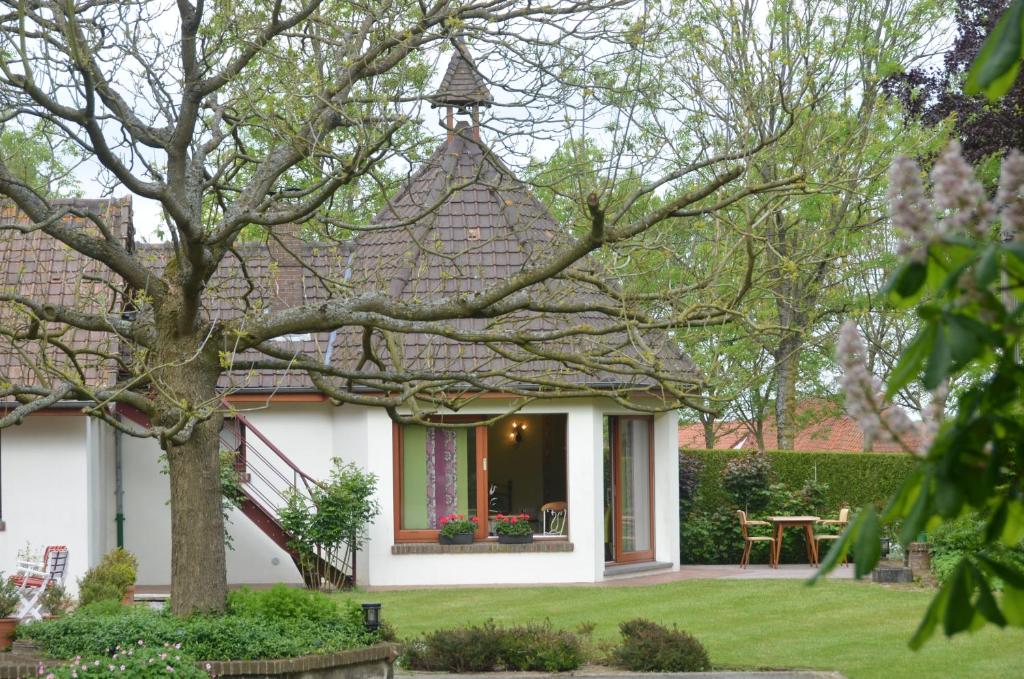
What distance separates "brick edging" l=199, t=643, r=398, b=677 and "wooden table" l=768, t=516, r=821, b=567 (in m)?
11.8

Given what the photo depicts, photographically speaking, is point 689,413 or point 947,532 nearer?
point 947,532

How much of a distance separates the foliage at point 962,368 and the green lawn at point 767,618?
10326mm

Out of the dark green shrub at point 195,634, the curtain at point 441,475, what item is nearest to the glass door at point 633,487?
the curtain at point 441,475

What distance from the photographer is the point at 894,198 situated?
2.00m

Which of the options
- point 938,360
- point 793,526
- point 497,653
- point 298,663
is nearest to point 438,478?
point 793,526

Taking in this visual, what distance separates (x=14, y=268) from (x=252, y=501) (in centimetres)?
526

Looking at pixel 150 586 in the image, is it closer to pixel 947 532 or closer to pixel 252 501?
pixel 252 501

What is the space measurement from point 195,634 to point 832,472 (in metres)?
16.7

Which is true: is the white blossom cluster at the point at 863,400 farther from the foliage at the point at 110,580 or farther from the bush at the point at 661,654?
the foliage at the point at 110,580

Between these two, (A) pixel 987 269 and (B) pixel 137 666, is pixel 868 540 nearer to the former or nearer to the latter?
(A) pixel 987 269

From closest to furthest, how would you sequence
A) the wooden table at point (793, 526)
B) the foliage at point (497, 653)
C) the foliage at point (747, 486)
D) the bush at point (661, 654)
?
1. the bush at point (661, 654)
2. the foliage at point (497, 653)
3. the wooden table at point (793, 526)
4. the foliage at point (747, 486)

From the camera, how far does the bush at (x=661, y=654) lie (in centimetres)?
1210

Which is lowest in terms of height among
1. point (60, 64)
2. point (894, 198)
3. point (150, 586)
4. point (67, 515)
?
point (150, 586)

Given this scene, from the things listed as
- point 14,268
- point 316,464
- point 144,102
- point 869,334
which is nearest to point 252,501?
point 316,464
